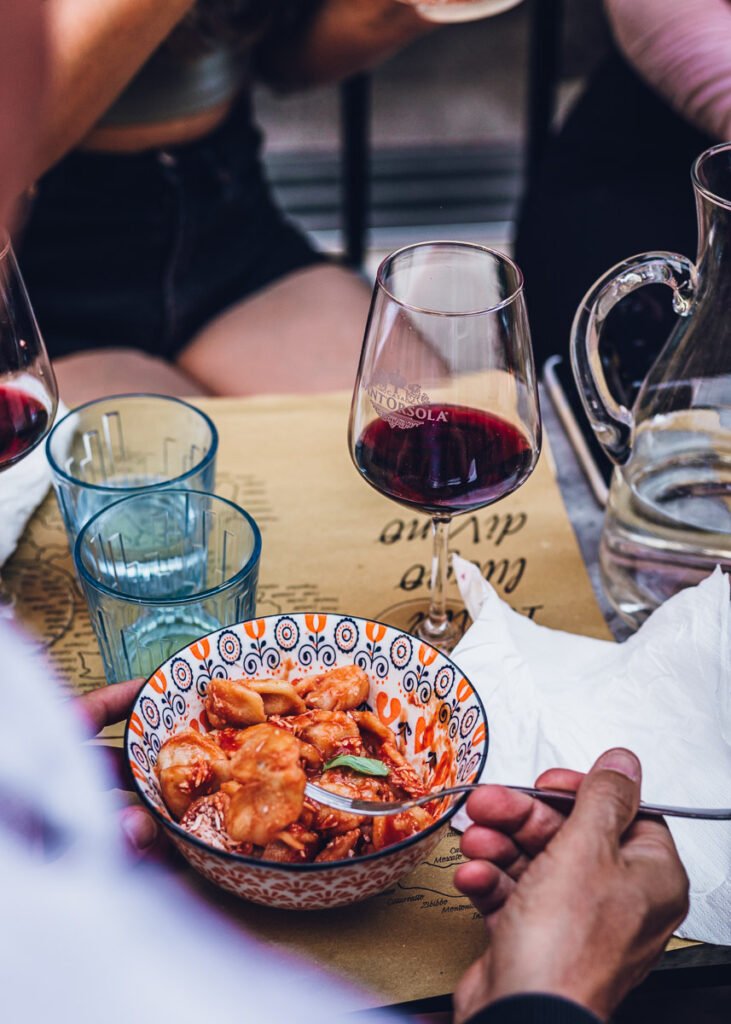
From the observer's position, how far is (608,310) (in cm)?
74

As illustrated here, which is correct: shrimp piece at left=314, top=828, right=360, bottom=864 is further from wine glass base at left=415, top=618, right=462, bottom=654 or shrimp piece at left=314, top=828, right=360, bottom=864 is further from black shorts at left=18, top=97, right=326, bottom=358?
black shorts at left=18, top=97, right=326, bottom=358

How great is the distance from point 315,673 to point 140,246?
0.85 metres

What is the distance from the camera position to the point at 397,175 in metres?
2.95

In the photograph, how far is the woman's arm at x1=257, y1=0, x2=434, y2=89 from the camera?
1.38 metres

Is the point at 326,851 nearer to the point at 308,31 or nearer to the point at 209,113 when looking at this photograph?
the point at 209,113

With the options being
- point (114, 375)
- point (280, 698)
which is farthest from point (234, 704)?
point (114, 375)

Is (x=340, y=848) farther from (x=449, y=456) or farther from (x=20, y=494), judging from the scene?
(x=20, y=494)

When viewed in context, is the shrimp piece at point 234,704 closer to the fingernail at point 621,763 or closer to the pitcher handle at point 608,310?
the fingernail at point 621,763

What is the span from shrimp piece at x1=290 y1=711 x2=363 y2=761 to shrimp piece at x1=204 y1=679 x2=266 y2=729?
2cm

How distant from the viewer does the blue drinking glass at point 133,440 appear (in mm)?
884

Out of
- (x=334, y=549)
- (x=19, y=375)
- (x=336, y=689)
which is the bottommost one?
(x=334, y=549)

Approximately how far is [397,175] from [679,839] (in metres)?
2.57

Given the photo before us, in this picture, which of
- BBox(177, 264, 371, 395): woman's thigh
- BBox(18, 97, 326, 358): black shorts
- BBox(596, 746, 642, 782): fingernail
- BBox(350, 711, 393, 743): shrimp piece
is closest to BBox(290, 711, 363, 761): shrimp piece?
BBox(350, 711, 393, 743): shrimp piece

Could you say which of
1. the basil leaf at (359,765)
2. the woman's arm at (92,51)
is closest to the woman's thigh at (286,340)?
the woman's arm at (92,51)
